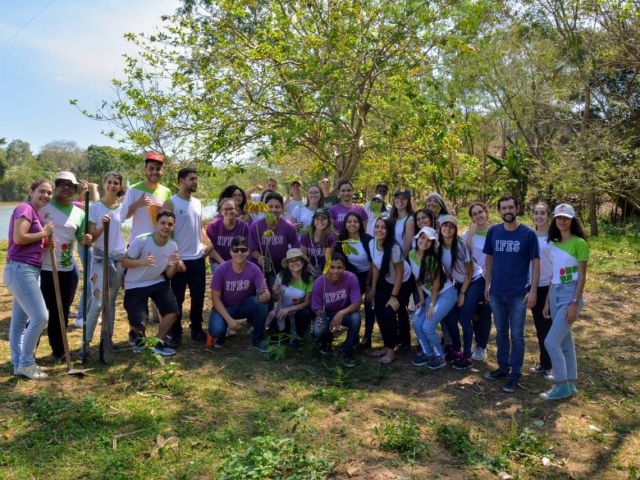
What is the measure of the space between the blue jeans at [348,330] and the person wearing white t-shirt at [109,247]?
2110 mm

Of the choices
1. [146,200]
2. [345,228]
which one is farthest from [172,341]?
[345,228]

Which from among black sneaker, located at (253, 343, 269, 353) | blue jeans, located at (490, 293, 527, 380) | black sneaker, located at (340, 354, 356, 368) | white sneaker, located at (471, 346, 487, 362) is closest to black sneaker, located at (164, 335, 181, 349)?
black sneaker, located at (253, 343, 269, 353)

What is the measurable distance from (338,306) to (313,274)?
544mm

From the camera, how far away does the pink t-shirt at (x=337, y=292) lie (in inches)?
204

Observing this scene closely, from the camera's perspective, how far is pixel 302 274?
5.46 metres

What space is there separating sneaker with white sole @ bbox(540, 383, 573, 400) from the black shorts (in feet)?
11.9

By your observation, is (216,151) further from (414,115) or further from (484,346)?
(484,346)

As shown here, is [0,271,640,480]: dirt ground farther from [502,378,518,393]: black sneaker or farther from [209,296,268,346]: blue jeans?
[209,296,268,346]: blue jeans

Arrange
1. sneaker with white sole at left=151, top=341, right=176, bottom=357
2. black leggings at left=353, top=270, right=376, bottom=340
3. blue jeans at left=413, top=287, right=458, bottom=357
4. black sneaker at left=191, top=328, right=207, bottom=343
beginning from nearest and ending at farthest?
1. blue jeans at left=413, top=287, right=458, bottom=357
2. sneaker with white sole at left=151, top=341, right=176, bottom=357
3. black leggings at left=353, top=270, right=376, bottom=340
4. black sneaker at left=191, top=328, right=207, bottom=343

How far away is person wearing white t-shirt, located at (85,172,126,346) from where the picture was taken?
16.2 feet

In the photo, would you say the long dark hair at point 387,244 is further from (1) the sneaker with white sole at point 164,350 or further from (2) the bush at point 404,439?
(1) the sneaker with white sole at point 164,350

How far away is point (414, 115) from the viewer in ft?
23.4

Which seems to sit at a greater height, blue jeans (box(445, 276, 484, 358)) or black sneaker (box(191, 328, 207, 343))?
blue jeans (box(445, 276, 484, 358))

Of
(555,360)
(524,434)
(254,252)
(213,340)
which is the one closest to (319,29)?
(254,252)
